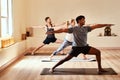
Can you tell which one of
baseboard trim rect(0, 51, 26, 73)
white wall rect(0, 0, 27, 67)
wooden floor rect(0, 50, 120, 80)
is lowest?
wooden floor rect(0, 50, 120, 80)

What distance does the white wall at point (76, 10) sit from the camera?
9859 millimetres

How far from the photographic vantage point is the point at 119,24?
32.4 ft

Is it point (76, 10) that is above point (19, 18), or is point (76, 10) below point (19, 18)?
above

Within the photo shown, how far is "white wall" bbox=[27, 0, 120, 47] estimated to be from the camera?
9859mm

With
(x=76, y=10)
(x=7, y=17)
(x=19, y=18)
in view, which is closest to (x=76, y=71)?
(x=7, y=17)

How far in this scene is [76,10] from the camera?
9.95 meters

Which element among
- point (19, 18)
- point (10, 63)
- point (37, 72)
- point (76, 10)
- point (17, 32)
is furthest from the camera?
point (76, 10)

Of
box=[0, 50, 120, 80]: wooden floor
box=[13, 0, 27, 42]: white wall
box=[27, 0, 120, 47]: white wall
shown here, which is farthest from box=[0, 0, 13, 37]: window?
box=[27, 0, 120, 47]: white wall

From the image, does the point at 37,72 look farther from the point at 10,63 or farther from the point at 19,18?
the point at 19,18

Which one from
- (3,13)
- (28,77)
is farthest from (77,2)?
(28,77)

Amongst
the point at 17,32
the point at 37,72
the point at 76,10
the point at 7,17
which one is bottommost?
the point at 37,72

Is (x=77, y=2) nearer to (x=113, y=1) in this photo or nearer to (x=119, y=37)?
(x=113, y=1)

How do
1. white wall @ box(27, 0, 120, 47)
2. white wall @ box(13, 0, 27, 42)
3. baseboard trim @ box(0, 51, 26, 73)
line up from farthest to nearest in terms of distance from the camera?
white wall @ box(27, 0, 120, 47) → white wall @ box(13, 0, 27, 42) → baseboard trim @ box(0, 51, 26, 73)

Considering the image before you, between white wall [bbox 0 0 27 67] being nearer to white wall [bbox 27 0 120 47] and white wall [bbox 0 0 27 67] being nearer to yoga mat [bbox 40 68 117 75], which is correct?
white wall [bbox 27 0 120 47]
